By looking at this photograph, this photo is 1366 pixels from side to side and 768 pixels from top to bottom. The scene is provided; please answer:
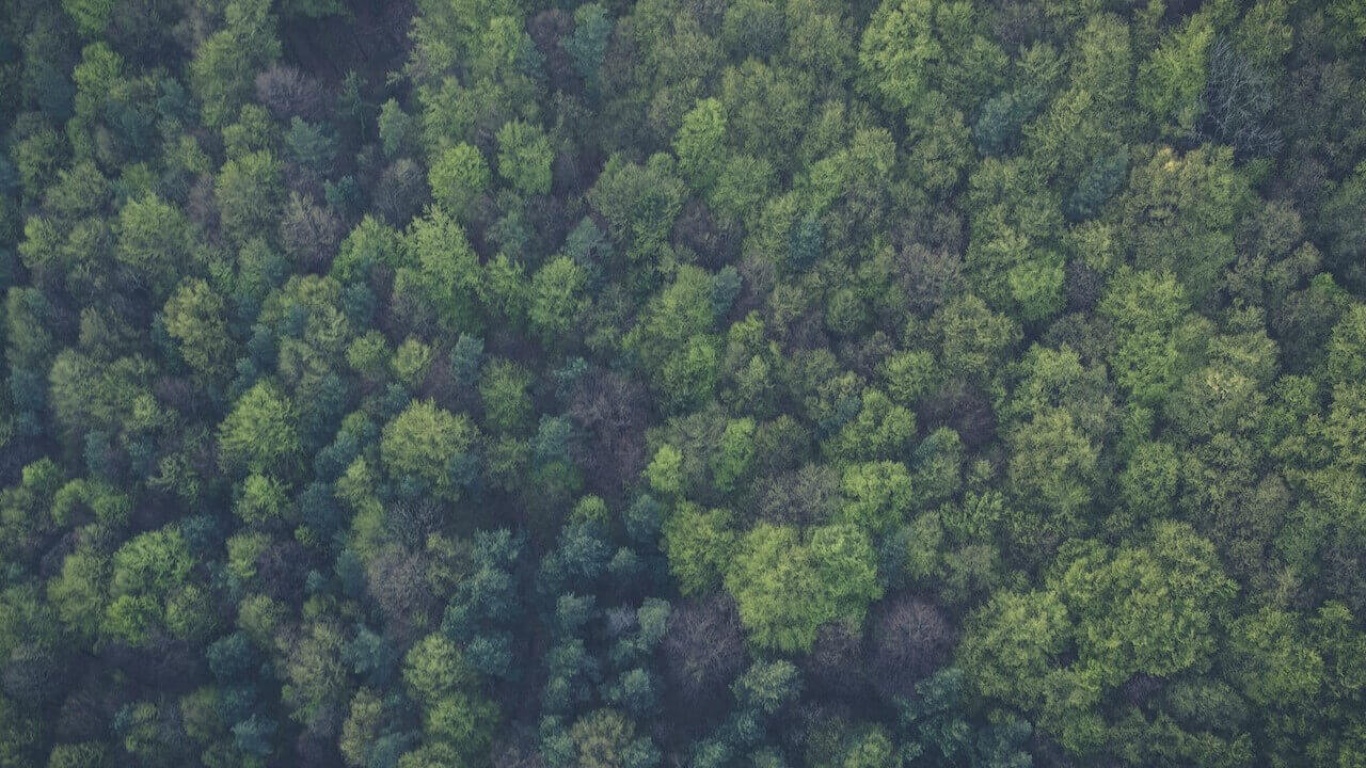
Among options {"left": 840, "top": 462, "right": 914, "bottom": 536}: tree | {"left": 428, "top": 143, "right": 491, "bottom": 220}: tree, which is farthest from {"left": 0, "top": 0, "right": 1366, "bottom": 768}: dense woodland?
{"left": 428, "top": 143, "right": 491, "bottom": 220}: tree

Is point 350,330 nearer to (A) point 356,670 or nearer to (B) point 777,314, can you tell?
(A) point 356,670

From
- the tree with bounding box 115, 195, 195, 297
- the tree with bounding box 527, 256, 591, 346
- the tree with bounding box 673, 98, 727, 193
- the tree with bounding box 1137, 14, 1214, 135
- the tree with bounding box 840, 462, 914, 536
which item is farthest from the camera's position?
the tree with bounding box 115, 195, 195, 297

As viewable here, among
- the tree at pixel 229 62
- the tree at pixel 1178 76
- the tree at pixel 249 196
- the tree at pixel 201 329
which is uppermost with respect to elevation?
the tree at pixel 1178 76

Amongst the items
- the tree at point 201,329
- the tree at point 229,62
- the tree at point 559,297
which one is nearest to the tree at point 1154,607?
the tree at point 559,297

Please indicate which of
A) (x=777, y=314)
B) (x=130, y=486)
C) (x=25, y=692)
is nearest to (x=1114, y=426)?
(x=777, y=314)

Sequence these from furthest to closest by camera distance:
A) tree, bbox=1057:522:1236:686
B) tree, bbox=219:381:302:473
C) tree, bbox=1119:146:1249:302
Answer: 1. tree, bbox=219:381:302:473
2. tree, bbox=1119:146:1249:302
3. tree, bbox=1057:522:1236:686

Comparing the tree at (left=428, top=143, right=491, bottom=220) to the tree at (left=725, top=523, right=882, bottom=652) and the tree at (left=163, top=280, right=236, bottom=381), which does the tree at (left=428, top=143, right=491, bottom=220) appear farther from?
the tree at (left=725, top=523, right=882, bottom=652)

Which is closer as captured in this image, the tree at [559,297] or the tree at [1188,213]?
the tree at [1188,213]

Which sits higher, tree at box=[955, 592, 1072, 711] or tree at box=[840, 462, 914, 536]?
tree at box=[840, 462, 914, 536]

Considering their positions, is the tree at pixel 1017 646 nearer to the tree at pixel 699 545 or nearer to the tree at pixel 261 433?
the tree at pixel 699 545
